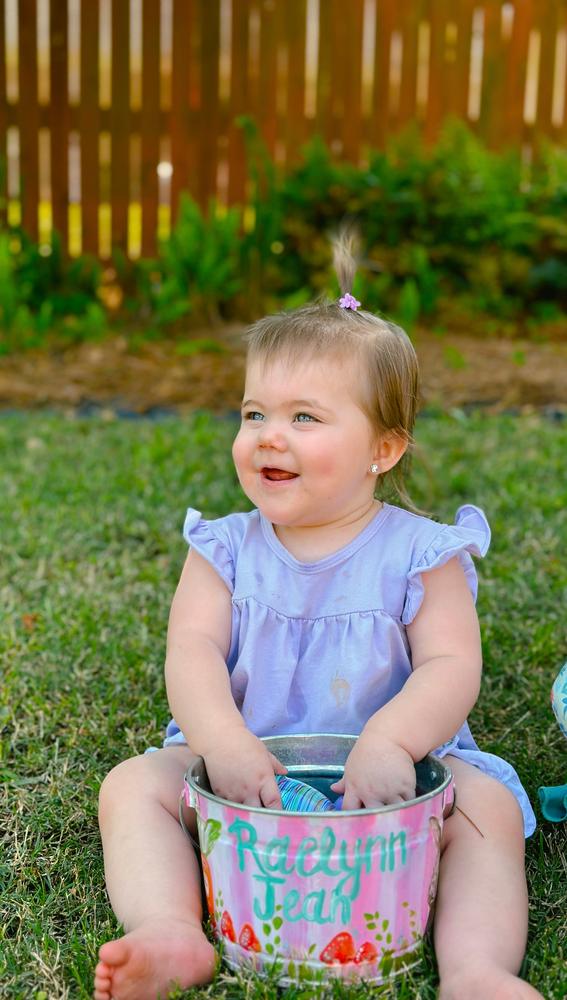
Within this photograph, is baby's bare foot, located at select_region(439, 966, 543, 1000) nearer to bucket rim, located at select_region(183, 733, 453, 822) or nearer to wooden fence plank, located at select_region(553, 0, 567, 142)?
bucket rim, located at select_region(183, 733, 453, 822)

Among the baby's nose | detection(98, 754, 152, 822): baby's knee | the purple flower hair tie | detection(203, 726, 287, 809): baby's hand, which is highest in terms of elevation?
the purple flower hair tie

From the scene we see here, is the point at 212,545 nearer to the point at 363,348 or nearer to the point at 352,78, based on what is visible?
the point at 363,348

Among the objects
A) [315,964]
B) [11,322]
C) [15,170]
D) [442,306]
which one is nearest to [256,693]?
[315,964]

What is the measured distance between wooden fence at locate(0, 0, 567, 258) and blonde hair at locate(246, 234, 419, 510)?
5337 millimetres

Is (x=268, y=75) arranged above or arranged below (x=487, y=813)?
above

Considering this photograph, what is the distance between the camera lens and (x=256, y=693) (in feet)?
5.78

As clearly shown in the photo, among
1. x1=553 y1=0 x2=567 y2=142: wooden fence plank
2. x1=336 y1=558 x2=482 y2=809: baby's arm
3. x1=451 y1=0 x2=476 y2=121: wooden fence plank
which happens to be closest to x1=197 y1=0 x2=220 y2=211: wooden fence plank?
x1=451 y1=0 x2=476 y2=121: wooden fence plank

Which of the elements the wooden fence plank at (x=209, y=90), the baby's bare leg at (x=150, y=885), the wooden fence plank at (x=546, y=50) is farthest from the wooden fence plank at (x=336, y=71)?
the baby's bare leg at (x=150, y=885)

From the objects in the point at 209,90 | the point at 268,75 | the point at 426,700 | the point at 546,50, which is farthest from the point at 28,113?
the point at 426,700

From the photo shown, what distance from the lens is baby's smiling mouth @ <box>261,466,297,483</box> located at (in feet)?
5.63

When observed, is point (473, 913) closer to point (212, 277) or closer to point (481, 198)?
point (212, 277)

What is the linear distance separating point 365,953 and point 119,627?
1244mm

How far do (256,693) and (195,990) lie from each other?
1.56 ft

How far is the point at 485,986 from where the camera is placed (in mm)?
1354
